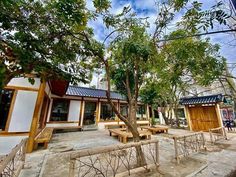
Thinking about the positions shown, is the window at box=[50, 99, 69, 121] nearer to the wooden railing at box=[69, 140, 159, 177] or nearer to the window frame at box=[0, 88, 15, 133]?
the window frame at box=[0, 88, 15, 133]

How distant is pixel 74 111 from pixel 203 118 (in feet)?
34.3

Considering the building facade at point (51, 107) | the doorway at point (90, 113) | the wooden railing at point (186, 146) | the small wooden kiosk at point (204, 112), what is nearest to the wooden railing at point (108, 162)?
the wooden railing at point (186, 146)

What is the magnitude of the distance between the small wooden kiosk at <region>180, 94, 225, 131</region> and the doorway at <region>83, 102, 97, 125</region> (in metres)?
8.05

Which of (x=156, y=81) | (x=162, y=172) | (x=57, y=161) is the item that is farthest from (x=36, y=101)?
(x=156, y=81)

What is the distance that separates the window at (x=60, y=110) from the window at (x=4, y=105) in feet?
17.9

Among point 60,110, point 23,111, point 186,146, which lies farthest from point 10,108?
point 186,146

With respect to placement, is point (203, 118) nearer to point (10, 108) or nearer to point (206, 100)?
point (206, 100)

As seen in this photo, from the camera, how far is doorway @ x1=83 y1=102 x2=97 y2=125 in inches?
454

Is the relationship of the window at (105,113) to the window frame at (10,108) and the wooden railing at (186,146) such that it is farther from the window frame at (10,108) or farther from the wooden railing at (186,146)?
the window frame at (10,108)

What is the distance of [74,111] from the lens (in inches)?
417

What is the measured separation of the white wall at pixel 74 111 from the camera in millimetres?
10398

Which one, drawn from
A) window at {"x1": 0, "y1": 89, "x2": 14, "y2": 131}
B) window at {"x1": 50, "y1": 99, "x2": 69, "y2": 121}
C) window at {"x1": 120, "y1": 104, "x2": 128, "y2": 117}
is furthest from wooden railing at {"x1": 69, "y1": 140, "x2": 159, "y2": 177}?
window at {"x1": 120, "y1": 104, "x2": 128, "y2": 117}

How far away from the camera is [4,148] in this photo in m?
4.29

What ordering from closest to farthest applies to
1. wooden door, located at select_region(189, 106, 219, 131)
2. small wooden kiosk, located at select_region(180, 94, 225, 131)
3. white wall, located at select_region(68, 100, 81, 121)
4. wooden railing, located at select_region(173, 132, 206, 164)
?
wooden railing, located at select_region(173, 132, 206, 164), small wooden kiosk, located at select_region(180, 94, 225, 131), wooden door, located at select_region(189, 106, 219, 131), white wall, located at select_region(68, 100, 81, 121)
